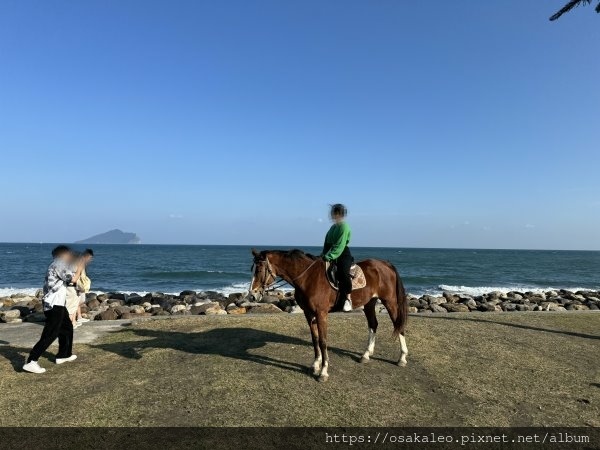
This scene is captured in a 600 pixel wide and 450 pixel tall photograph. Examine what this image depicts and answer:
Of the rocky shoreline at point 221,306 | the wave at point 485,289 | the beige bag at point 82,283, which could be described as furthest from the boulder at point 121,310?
the wave at point 485,289

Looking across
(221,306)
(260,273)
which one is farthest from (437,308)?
(260,273)

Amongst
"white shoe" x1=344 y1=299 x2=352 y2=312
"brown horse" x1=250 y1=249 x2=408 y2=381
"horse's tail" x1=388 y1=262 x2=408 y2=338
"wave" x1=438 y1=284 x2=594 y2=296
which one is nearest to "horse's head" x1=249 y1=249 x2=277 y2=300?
"brown horse" x1=250 y1=249 x2=408 y2=381

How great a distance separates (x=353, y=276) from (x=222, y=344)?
10.7 feet

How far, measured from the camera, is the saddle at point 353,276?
6.95m

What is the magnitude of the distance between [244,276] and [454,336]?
4004 cm

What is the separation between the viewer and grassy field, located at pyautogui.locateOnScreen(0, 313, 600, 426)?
529cm

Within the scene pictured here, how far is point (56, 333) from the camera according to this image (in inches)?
276

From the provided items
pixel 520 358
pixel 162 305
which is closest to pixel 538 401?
pixel 520 358

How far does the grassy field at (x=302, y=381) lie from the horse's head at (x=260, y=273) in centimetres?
144

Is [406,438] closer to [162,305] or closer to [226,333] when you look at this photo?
[226,333]

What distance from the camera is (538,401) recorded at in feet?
19.1

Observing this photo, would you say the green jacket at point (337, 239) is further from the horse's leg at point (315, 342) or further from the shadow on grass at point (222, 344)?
the shadow on grass at point (222, 344)

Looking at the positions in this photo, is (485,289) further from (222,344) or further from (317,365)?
(317,365)

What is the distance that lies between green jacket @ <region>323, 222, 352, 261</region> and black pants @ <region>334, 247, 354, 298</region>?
12cm
